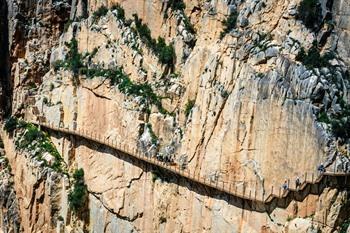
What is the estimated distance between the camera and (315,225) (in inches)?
1398

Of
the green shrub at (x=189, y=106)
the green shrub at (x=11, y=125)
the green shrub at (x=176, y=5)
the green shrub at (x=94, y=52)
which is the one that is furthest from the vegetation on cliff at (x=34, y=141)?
the green shrub at (x=176, y=5)

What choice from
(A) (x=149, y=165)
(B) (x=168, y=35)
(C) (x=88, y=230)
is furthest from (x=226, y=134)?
(C) (x=88, y=230)

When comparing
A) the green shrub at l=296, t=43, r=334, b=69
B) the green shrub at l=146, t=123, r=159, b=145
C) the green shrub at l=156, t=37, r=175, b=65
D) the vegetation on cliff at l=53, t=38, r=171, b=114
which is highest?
the green shrub at l=296, t=43, r=334, b=69

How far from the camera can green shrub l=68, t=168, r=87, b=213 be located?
4972cm

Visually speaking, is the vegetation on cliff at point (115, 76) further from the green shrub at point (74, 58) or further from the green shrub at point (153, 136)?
the green shrub at point (153, 136)

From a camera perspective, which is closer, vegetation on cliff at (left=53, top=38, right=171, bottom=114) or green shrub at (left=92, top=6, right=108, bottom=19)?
vegetation on cliff at (left=53, top=38, right=171, bottom=114)

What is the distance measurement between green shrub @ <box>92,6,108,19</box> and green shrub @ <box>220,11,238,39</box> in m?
13.2

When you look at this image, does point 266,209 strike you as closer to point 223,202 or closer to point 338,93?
point 223,202

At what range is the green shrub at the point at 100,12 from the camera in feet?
171

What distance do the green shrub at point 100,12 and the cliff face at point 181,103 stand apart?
25cm

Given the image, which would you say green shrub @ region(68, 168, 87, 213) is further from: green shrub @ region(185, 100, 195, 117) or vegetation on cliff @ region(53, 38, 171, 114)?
green shrub @ region(185, 100, 195, 117)

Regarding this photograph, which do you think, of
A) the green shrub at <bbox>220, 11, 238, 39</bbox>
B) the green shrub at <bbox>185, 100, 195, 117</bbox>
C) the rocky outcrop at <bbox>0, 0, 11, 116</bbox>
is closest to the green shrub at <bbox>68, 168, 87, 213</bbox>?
the green shrub at <bbox>185, 100, 195, 117</bbox>

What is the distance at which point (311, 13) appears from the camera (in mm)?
37688

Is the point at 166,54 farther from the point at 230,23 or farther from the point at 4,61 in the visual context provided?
the point at 4,61
